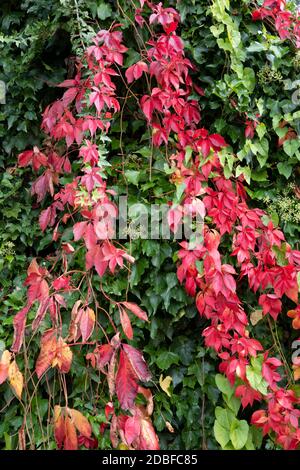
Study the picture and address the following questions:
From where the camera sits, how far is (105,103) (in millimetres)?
1741

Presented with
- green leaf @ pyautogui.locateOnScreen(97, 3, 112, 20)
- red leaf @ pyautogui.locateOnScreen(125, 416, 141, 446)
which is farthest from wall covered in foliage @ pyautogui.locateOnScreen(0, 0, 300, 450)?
red leaf @ pyautogui.locateOnScreen(125, 416, 141, 446)

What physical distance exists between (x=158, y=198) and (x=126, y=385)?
700mm

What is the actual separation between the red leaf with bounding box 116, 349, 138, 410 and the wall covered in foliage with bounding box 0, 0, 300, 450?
0.14 meters

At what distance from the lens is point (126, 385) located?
4.76 feet

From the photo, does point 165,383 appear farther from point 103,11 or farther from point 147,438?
point 103,11

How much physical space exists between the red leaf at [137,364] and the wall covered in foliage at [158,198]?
0.51 feet

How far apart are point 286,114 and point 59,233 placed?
0.98 metres

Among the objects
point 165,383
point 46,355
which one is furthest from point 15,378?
point 165,383

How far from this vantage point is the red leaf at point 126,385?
1.45 meters

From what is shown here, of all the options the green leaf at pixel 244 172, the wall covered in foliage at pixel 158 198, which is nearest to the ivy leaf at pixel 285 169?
the wall covered in foliage at pixel 158 198

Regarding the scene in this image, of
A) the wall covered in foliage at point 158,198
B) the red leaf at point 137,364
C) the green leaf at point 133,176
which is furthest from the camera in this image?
the green leaf at point 133,176

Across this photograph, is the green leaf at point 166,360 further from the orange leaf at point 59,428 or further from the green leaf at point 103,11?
the green leaf at point 103,11

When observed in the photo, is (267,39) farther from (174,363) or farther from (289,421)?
(289,421)

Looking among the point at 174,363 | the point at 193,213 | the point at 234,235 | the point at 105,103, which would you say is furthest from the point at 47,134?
the point at 174,363
